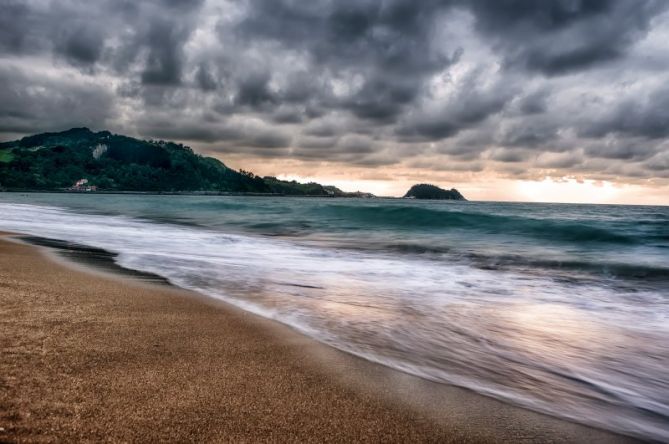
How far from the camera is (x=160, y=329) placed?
321cm

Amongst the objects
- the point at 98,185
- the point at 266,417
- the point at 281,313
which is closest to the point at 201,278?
the point at 281,313

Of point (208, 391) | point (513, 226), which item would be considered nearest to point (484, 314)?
point (208, 391)

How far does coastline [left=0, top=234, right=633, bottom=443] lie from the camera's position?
1.80 m

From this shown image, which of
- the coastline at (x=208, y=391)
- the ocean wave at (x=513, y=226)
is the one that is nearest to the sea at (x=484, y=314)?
the coastline at (x=208, y=391)

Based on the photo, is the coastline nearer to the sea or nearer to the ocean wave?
the sea

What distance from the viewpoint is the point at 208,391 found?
7.05 feet

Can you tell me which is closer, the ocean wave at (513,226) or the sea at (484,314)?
the sea at (484,314)

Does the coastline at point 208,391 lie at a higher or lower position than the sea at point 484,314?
higher

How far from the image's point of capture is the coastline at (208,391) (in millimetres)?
1802

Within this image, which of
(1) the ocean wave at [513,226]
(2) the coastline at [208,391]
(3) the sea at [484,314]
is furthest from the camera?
(1) the ocean wave at [513,226]

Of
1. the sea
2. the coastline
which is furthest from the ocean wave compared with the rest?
the coastline

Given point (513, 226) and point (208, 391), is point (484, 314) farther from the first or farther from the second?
point (513, 226)

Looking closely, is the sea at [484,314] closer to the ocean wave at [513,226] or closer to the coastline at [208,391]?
the coastline at [208,391]

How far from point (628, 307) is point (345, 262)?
17.0 feet
